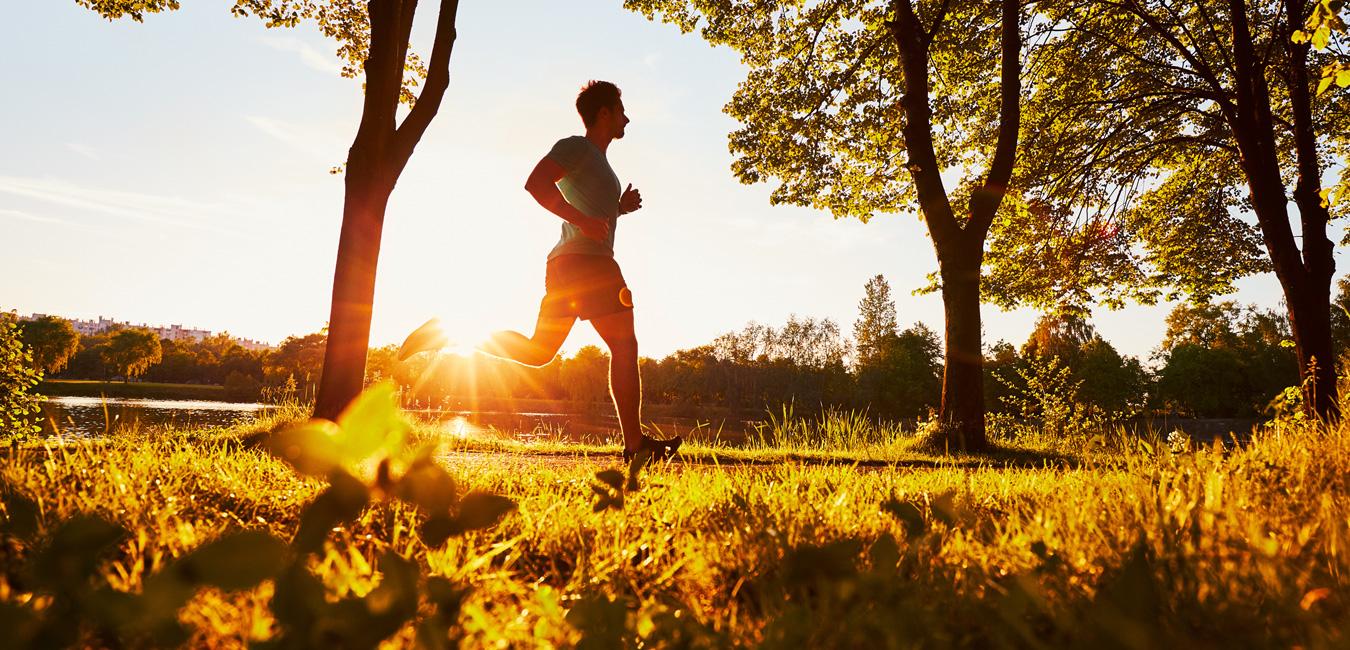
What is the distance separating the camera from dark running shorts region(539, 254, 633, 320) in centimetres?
348

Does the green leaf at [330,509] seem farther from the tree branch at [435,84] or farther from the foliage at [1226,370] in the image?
the foliage at [1226,370]

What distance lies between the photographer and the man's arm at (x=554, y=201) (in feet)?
11.0

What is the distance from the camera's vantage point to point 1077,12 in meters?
10.9

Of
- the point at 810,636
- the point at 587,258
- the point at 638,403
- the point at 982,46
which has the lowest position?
the point at 810,636

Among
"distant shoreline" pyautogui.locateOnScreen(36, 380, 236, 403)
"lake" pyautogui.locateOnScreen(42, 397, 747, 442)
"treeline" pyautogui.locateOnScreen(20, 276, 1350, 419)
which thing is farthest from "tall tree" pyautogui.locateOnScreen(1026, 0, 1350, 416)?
"distant shoreline" pyautogui.locateOnScreen(36, 380, 236, 403)

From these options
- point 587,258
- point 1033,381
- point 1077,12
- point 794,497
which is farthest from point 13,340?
point 1077,12

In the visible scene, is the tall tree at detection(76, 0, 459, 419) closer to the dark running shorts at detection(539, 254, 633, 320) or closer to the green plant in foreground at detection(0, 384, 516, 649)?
the dark running shorts at detection(539, 254, 633, 320)

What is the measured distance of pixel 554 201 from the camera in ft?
11.0

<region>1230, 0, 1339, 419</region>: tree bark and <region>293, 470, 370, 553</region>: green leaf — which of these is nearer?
<region>293, 470, 370, 553</region>: green leaf

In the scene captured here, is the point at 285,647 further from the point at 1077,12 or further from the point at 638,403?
the point at 1077,12

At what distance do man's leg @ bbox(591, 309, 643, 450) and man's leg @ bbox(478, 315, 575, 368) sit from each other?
78 millimetres

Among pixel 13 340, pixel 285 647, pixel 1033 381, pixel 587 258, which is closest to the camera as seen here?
pixel 285 647

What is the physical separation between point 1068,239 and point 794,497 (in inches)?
504

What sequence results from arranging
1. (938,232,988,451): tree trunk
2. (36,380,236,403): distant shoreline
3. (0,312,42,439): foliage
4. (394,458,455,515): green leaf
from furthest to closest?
1. (36,380,236,403): distant shoreline
2. (938,232,988,451): tree trunk
3. (0,312,42,439): foliage
4. (394,458,455,515): green leaf
